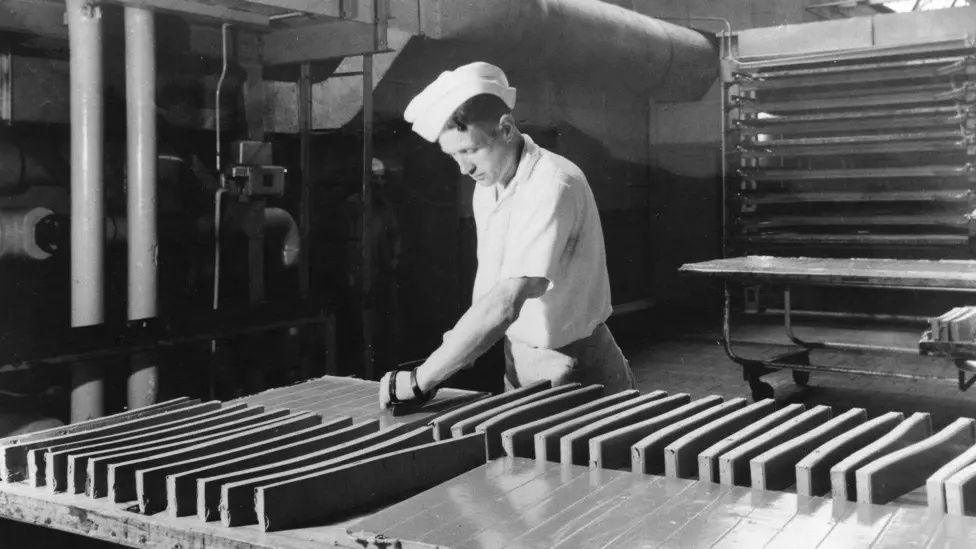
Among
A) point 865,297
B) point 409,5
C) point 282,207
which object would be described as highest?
point 409,5

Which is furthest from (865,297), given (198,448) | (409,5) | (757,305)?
(198,448)

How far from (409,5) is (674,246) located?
4.24 meters

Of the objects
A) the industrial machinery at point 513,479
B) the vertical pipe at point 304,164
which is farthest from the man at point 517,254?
the vertical pipe at point 304,164

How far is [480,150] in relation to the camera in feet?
7.99

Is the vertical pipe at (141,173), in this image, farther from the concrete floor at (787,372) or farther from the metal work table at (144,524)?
the concrete floor at (787,372)

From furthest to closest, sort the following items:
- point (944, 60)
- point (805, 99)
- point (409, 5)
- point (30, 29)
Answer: point (805, 99) < point (944, 60) < point (409, 5) < point (30, 29)

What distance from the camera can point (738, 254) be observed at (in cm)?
717

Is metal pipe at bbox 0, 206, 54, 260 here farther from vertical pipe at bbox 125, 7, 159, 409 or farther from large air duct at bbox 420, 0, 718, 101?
large air duct at bbox 420, 0, 718, 101

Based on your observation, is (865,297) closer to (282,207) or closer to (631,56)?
(631,56)

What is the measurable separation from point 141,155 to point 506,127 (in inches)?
74.4

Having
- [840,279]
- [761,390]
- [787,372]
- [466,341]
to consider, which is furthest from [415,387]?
[787,372]

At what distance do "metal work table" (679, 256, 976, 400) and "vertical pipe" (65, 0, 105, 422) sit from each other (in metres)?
2.95

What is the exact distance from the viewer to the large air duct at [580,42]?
5004mm

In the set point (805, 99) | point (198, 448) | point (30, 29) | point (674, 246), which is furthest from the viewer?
point (674, 246)
